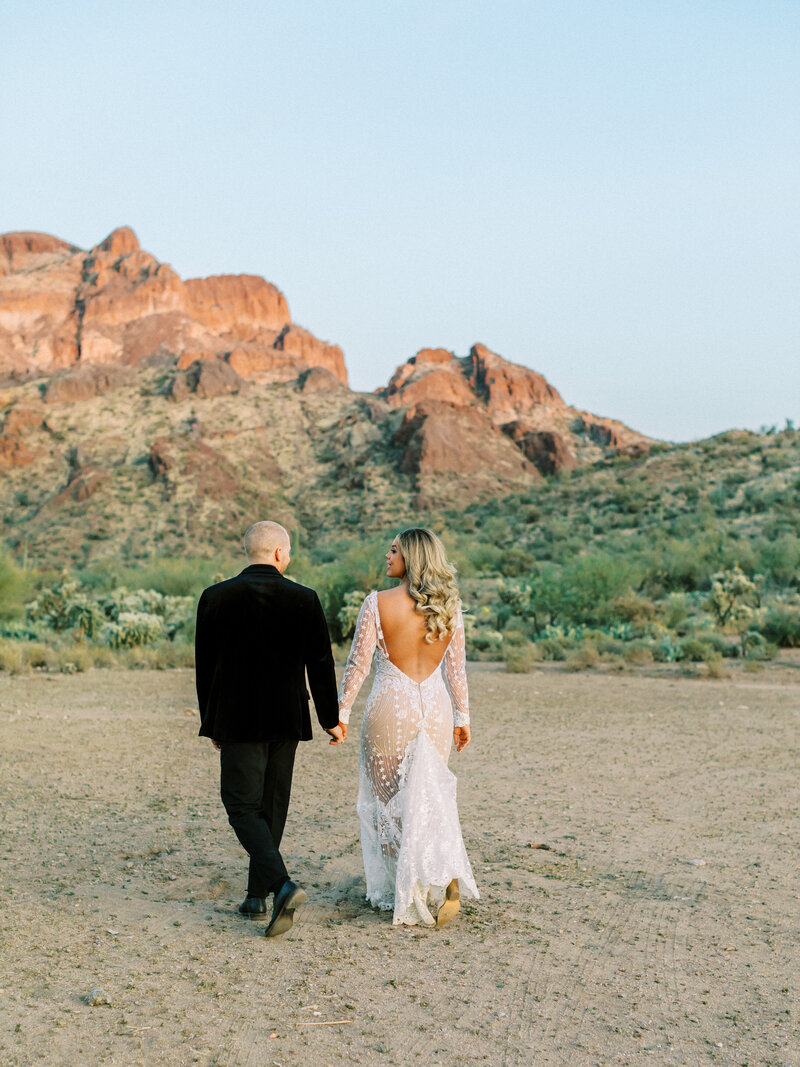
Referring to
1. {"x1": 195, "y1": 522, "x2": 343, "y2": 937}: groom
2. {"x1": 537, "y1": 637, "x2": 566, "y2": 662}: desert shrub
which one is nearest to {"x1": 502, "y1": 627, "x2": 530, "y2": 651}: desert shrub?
{"x1": 537, "y1": 637, "x2": 566, "y2": 662}: desert shrub

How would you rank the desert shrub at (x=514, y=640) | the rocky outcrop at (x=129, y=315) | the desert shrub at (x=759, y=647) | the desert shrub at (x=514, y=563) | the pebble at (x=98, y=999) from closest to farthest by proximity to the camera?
the pebble at (x=98, y=999) → the desert shrub at (x=759, y=647) → the desert shrub at (x=514, y=640) → the desert shrub at (x=514, y=563) → the rocky outcrop at (x=129, y=315)

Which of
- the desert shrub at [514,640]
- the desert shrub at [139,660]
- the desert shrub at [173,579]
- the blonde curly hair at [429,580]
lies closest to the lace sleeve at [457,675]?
the blonde curly hair at [429,580]

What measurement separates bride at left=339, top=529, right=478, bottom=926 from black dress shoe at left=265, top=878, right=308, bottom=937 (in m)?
0.58

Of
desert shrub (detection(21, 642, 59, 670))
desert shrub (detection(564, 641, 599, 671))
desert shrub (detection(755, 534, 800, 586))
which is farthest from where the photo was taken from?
desert shrub (detection(755, 534, 800, 586))

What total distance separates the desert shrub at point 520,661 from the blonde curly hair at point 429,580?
1315cm

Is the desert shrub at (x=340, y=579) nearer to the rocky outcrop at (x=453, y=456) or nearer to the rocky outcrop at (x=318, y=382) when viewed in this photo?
the rocky outcrop at (x=453, y=456)

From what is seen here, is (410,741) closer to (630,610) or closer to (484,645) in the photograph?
(484,645)

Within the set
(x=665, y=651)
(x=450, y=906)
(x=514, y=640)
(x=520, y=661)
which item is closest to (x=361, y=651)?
(x=450, y=906)

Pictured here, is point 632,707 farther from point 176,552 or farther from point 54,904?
point 176,552

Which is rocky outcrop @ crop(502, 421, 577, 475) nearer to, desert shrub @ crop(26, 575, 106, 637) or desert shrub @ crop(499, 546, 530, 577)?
desert shrub @ crop(499, 546, 530, 577)

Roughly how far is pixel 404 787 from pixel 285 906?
0.84 metres

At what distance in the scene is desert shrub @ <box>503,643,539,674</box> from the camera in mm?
18078

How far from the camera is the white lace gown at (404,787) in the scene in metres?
5.06

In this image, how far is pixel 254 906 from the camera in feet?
17.1
